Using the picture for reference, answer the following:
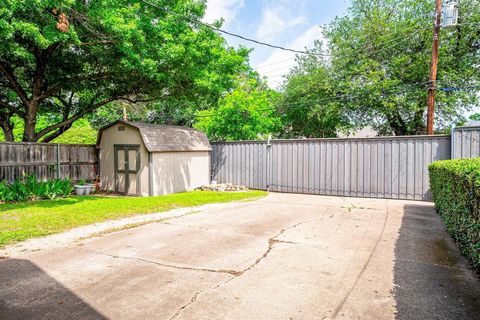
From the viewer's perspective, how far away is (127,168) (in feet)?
38.9

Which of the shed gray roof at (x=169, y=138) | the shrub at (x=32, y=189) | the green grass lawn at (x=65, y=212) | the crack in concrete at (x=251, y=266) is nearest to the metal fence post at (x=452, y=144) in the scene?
the crack in concrete at (x=251, y=266)

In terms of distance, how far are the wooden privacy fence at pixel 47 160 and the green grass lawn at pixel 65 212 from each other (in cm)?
191

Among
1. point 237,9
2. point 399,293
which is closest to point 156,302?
point 399,293

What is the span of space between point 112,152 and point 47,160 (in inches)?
89.5

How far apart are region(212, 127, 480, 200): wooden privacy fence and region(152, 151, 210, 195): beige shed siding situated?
1136 mm

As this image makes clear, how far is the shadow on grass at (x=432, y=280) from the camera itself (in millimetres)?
2932

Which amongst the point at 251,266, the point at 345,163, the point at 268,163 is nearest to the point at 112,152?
the point at 268,163

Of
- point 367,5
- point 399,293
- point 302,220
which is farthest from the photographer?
point 367,5

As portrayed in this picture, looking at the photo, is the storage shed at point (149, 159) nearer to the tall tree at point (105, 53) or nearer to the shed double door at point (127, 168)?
the shed double door at point (127, 168)

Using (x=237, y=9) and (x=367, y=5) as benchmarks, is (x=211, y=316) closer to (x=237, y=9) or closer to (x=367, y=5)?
(x=237, y=9)

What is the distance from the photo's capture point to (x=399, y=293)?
3297 millimetres

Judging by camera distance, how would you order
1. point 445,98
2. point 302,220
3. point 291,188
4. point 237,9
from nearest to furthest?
1. point 302,220
2. point 291,188
3. point 237,9
4. point 445,98

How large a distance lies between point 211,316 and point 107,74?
11875 mm

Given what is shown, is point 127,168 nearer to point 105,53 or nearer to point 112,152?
point 112,152
